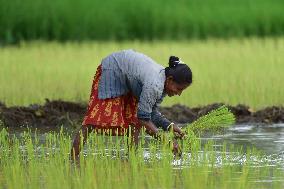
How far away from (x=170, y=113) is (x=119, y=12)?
7370 mm

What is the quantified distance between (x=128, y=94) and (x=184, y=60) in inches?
220

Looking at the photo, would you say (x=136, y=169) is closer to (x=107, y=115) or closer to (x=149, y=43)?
(x=107, y=115)

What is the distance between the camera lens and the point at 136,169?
7305 mm

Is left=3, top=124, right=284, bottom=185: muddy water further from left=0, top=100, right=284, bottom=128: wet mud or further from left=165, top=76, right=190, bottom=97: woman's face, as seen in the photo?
left=165, top=76, right=190, bottom=97: woman's face

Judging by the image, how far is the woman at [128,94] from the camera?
7.79 m

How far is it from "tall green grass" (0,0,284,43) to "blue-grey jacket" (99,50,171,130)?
345 inches

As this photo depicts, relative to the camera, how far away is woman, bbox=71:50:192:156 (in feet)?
25.6

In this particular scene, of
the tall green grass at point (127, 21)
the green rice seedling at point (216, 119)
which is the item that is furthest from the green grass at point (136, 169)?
the tall green grass at point (127, 21)

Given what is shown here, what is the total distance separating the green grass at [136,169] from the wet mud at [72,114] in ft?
7.10

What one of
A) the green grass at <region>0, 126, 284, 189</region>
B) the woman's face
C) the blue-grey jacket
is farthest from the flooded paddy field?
the woman's face

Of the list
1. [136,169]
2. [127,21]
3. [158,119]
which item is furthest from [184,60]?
[136,169]

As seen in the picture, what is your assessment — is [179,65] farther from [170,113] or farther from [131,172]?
[170,113]

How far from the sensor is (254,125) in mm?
10695

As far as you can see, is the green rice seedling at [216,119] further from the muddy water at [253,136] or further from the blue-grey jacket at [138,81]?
the muddy water at [253,136]
